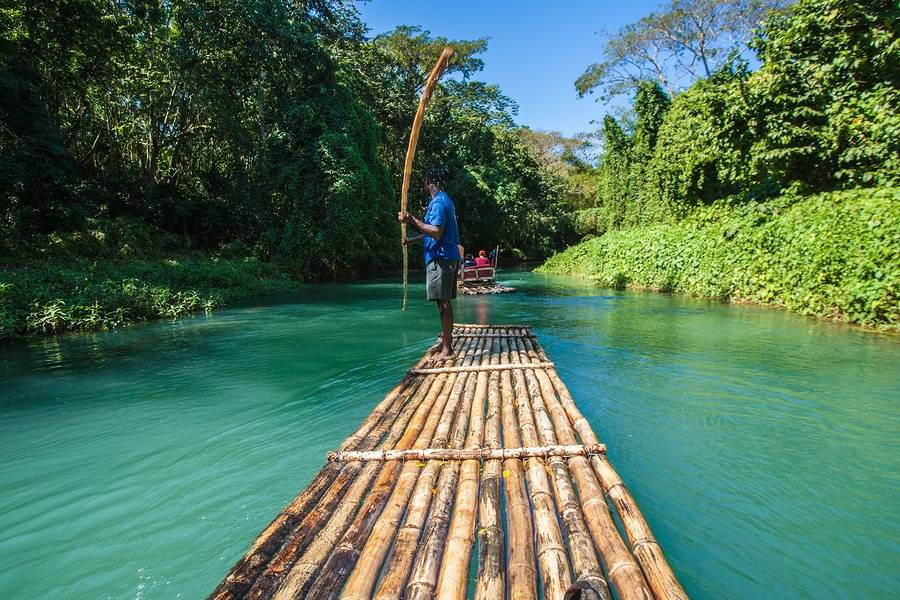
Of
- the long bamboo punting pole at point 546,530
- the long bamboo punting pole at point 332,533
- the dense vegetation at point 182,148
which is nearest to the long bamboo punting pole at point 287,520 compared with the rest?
the long bamboo punting pole at point 332,533

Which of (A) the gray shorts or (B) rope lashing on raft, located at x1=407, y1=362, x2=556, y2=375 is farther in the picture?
(A) the gray shorts

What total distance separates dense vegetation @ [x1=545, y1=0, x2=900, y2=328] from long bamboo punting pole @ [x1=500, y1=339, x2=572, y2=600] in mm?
7055

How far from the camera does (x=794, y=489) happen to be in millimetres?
2717

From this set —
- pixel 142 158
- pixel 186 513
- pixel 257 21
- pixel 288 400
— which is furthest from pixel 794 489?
pixel 142 158

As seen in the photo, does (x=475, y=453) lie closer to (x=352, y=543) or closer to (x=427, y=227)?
(x=352, y=543)

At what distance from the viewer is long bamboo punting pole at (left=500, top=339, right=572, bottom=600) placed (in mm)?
1624

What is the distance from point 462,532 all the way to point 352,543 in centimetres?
44

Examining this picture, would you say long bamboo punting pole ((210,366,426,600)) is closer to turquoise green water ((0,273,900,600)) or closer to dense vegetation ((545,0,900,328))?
turquoise green water ((0,273,900,600))

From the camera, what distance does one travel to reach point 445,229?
4.69 metres

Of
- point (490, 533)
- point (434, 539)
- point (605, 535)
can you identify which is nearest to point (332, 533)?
point (434, 539)

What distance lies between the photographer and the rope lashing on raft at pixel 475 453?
8.14 feet

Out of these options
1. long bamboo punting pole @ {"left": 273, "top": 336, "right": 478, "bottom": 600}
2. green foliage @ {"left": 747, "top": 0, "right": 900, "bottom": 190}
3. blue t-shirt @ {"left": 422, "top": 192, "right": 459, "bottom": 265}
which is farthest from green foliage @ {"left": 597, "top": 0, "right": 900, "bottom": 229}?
long bamboo punting pole @ {"left": 273, "top": 336, "right": 478, "bottom": 600}

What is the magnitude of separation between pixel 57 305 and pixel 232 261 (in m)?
7.24

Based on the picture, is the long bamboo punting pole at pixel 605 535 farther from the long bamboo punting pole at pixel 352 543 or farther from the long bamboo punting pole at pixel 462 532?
the long bamboo punting pole at pixel 352 543
